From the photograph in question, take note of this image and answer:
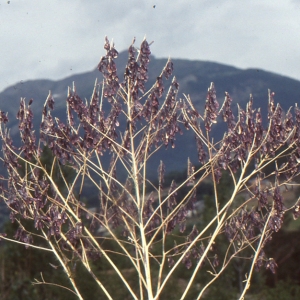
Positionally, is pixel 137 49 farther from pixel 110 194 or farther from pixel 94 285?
pixel 94 285

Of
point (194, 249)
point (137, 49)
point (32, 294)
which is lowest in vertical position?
point (32, 294)

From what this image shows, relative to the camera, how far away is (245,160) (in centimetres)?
805

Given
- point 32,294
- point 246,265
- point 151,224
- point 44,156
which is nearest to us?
point 151,224

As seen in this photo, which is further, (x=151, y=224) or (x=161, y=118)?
(x=151, y=224)

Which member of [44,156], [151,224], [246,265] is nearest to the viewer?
[151,224]

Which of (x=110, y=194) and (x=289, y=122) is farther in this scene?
(x=110, y=194)

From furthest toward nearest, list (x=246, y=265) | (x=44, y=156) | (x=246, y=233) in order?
(x=246, y=265) < (x=44, y=156) < (x=246, y=233)

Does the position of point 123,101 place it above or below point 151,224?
above

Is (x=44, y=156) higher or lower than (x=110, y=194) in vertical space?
lower

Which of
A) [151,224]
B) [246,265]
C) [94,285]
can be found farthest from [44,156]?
[151,224]

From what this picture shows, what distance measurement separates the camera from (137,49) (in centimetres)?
775

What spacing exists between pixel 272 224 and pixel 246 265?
137 feet

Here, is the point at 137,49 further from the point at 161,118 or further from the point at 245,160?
the point at 245,160

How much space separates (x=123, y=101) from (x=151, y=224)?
1.92 m
